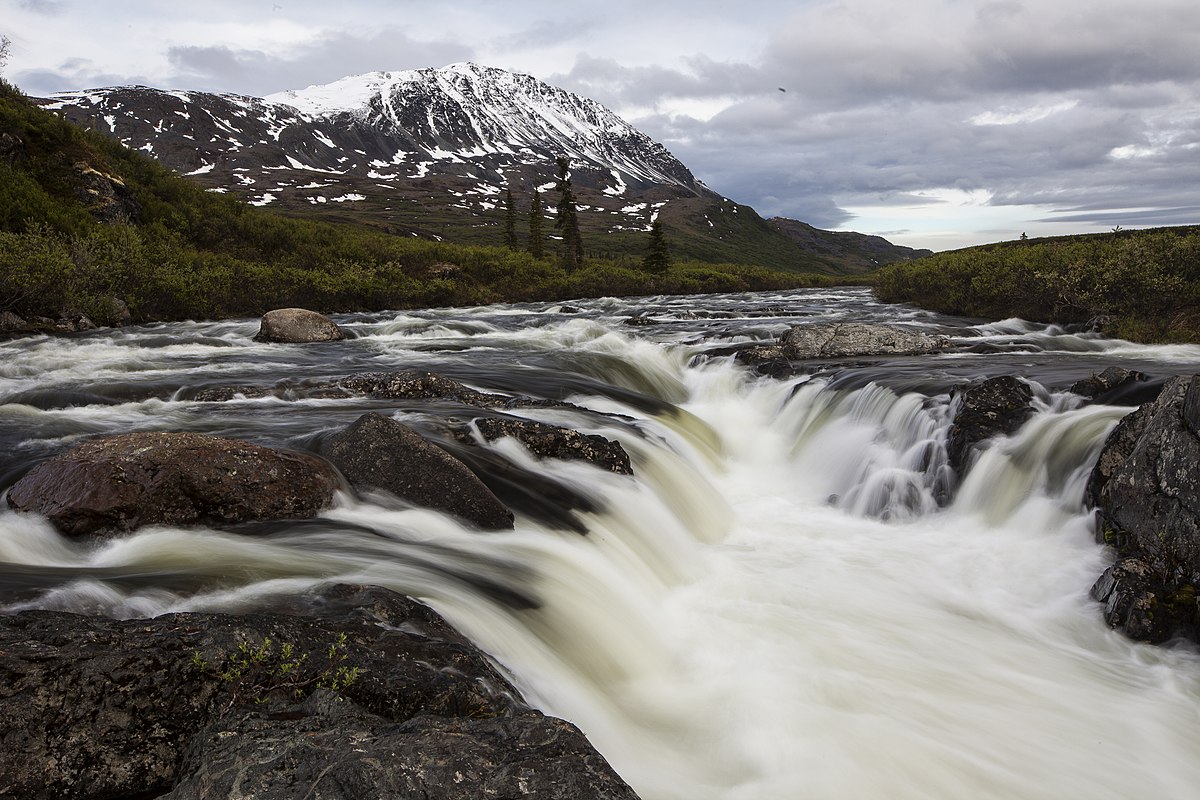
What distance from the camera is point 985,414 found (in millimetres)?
12242

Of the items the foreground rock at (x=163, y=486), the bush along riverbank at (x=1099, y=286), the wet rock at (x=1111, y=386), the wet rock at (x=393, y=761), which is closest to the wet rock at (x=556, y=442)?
the foreground rock at (x=163, y=486)

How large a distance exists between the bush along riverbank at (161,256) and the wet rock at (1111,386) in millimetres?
26008

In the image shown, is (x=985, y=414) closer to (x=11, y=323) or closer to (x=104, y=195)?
(x=11, y=323)

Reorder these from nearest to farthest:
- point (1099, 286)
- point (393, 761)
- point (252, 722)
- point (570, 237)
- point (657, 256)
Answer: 1. point (393, 761)
2. point (252, 722)
3. point (1099, 286)
4. point (570, 237)
5. point (657, 256)

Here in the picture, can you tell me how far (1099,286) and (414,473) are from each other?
26592mm

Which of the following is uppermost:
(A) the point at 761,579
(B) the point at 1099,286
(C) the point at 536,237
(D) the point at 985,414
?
(C) the point at 536,237

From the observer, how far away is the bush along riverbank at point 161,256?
22.0m

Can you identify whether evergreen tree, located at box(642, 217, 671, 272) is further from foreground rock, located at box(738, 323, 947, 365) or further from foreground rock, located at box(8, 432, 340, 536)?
foreground rock, located at box(8, 432, 340, 536)

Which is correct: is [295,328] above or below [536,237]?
below

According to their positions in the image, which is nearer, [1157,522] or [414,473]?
[1157,522]

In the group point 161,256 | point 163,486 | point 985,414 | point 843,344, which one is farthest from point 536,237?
point 163,486

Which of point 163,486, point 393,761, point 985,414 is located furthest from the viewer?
point 985,414

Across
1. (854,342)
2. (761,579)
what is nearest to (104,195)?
(854,342)

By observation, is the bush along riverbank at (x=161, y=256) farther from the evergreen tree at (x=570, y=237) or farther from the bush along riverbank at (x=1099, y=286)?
the bush along riverbank at (x=1099, y=286)
